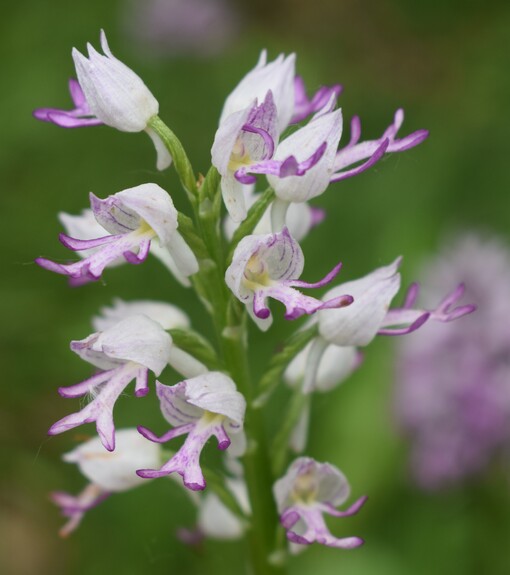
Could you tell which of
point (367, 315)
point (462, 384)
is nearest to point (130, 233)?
point (367, 315)

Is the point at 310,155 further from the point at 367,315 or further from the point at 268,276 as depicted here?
the point at 367,315

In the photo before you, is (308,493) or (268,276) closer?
(268,276)

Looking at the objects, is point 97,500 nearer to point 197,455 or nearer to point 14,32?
point 197,455

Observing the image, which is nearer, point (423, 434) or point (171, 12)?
point (423, 434)

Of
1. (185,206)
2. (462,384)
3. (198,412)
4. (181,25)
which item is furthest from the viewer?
(181,25)

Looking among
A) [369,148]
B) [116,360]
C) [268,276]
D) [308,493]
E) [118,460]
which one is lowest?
[308,493]

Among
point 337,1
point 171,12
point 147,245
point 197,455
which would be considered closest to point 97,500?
point 197,455

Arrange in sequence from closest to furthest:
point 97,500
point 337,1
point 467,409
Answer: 1. point 97,500
2. point 467,409
3. point 337,1
